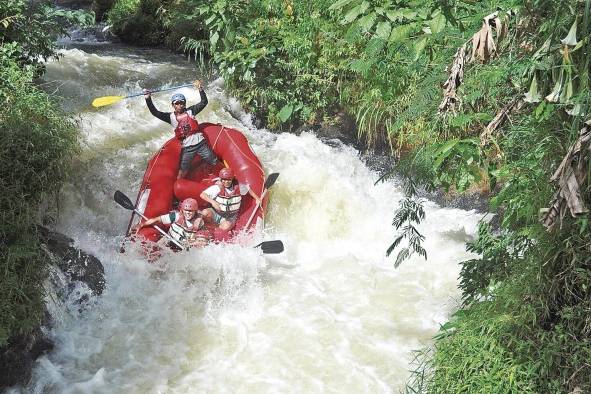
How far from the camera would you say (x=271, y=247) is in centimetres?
520

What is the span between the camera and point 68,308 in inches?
168

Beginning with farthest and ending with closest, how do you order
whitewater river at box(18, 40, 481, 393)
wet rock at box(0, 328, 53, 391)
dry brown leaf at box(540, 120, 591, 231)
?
whitewater river at box(18, 40, 481, 393)
wet rock at box(0, 328, 53, 391)
dry brown leaf at box(540, 120, 591, 231)

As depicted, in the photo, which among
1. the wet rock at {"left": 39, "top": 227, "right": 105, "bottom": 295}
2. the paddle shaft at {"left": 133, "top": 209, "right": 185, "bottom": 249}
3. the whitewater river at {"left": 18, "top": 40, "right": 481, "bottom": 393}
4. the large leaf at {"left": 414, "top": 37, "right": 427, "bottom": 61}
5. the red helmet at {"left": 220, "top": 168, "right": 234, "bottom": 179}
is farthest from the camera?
the red helmet at {"left": 220, "top": 168, "right": 234, "bottom": 179}

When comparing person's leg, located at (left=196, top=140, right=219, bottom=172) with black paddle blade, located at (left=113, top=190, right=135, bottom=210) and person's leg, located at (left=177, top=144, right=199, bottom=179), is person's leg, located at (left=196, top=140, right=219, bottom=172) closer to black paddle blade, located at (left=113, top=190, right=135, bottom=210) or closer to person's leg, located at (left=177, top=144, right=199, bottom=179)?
person's leg, located at (left=177, top=144, right=199, bottom=179)

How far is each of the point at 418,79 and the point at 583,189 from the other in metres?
3.72

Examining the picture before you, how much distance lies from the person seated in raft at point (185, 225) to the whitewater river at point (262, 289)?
146mm

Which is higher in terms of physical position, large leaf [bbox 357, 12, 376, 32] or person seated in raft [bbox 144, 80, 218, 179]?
large leaf [bbox 357, 12, 376, 32]

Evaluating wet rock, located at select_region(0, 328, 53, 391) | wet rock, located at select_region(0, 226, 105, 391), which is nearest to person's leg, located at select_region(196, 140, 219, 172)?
wet rock, located at select_region(0, 226, 105, 391)

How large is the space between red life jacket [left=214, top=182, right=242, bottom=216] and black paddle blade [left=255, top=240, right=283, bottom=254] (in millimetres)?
513

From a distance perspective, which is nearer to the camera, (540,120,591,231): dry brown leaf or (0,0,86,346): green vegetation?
(540,120,591,231): dry brown leaf

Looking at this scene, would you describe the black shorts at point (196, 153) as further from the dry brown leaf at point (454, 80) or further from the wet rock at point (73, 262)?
the dry brown leaf at point (454, 80)

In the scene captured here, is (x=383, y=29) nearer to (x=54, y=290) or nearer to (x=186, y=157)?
(x=54, y=290)

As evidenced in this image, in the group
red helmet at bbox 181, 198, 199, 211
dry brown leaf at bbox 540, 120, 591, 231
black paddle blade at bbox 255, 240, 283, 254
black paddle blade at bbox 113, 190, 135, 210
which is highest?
dry brown leaf at bbox 540, 120, 591, 231

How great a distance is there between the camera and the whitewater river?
12.8 feet
